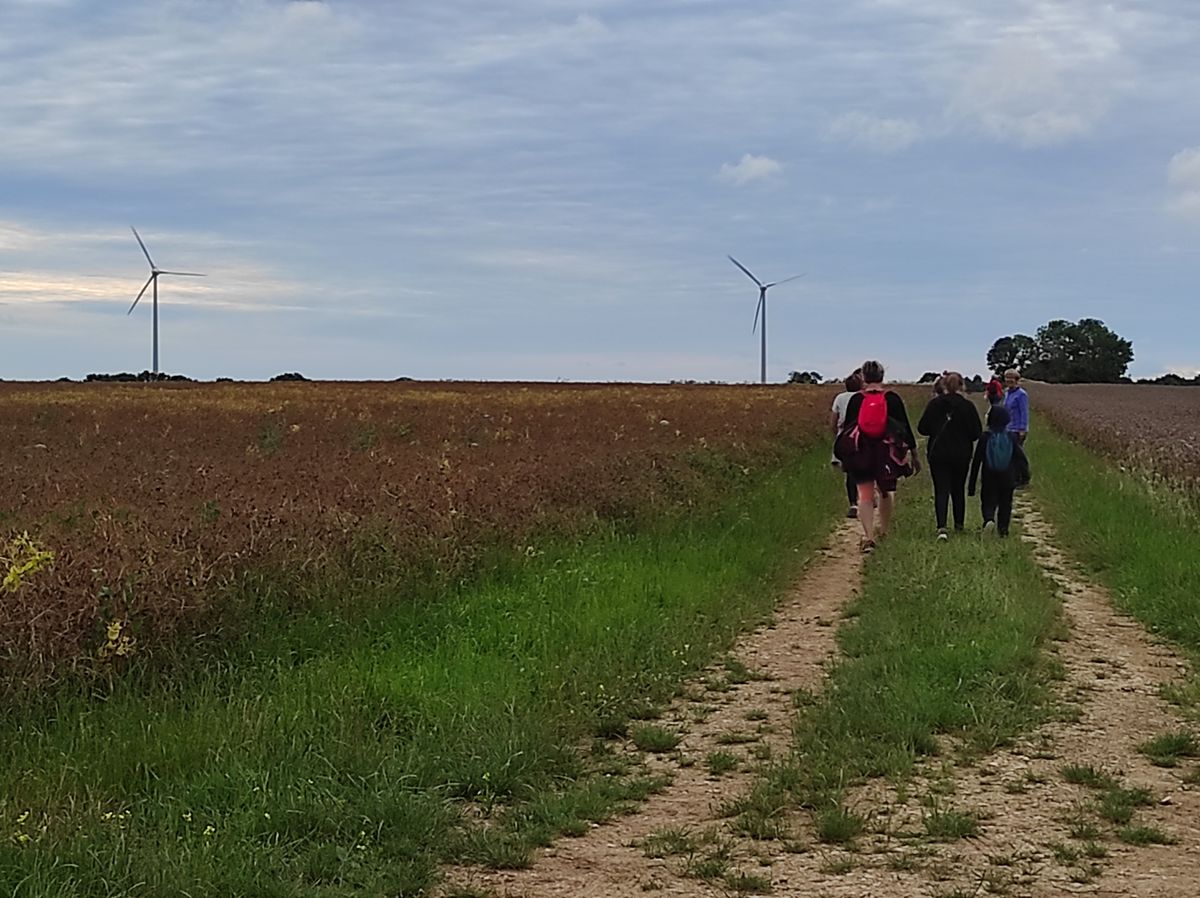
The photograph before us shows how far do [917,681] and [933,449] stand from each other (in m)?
7.63

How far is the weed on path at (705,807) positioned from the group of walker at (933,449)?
14.2 ft

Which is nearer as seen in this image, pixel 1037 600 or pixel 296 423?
pixel 1037 600

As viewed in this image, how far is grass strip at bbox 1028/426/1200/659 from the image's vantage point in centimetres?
1059

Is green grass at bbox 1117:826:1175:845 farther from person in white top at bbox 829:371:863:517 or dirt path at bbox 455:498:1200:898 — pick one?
person in white top at bbox 829:371:863:517

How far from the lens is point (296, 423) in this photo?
31062 mm

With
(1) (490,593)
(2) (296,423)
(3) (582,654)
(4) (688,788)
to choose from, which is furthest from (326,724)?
(2) (296,423)

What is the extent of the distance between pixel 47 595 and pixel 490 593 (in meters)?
3.82

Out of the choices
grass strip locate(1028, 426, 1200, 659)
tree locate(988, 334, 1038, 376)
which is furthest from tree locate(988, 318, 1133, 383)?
grass strip locate(1028, 426, 1200, 659)

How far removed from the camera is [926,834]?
5574 millimetres

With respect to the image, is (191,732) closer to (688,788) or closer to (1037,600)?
(688,788)

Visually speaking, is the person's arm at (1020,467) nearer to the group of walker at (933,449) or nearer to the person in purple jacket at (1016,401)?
the group of walker at (933,449)

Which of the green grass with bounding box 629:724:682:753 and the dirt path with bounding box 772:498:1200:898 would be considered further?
the green grass with bounding box 629:724:682:753

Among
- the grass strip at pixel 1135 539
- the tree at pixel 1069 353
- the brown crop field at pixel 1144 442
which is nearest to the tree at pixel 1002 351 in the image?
the tree at pixel 1069 353

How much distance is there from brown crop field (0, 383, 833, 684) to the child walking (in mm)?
3507
